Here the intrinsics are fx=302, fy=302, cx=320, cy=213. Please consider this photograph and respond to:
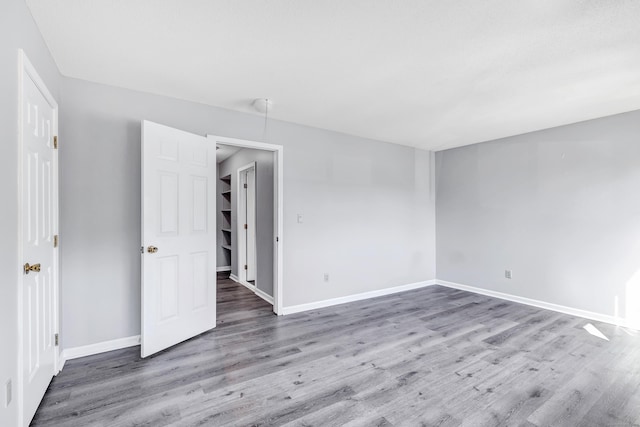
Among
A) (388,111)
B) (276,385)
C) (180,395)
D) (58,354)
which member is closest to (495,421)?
(276,385)

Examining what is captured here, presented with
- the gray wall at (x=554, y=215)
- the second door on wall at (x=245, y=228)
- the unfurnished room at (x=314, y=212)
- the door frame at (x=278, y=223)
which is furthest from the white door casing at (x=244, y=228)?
the gray wall at (x=554, y=215)

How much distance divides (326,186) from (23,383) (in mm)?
3319

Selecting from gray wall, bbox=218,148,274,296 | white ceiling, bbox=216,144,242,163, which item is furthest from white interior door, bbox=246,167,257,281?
white ceiling, bbox=216,144,242,163

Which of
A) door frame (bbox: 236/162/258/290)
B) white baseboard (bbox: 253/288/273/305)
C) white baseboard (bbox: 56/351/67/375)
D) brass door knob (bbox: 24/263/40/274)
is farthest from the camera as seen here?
door frame (bbox: 236/162/258/290)

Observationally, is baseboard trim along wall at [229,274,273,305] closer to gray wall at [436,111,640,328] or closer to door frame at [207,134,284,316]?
door frame at [207,134,284,316]

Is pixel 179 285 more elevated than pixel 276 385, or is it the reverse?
pixel 179 285

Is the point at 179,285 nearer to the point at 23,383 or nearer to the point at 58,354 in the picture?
the point at 58,354

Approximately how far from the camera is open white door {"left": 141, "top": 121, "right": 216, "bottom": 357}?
105 inches

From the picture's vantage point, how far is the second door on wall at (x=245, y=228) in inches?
213

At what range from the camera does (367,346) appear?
2.90m

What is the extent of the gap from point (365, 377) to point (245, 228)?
12.5ft

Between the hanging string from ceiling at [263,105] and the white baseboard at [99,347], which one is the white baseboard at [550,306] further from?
the white baseboard at [99,347]

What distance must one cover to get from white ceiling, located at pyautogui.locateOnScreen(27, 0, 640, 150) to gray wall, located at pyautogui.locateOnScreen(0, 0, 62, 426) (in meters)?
0.34

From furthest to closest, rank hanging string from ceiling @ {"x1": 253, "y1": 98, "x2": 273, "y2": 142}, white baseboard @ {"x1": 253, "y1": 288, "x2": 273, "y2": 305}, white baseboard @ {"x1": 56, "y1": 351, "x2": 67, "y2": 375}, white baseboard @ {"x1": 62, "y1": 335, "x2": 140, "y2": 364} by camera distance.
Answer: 1. white baseboard @ {"x1": 253, "y1": 288, "x2": 273, "y2": 305}
2. hanging string from ceiling @ {"x1": 253, "y1": 98, "x2": 273, "y2": 142}
3. white baseboard @ {"x1": 62, "y1": 335, "x2": 140, "y2": 364}
4. white baseboard @ {"x1": 56, "y1": 351, "x2": 67, "y2": 375}
